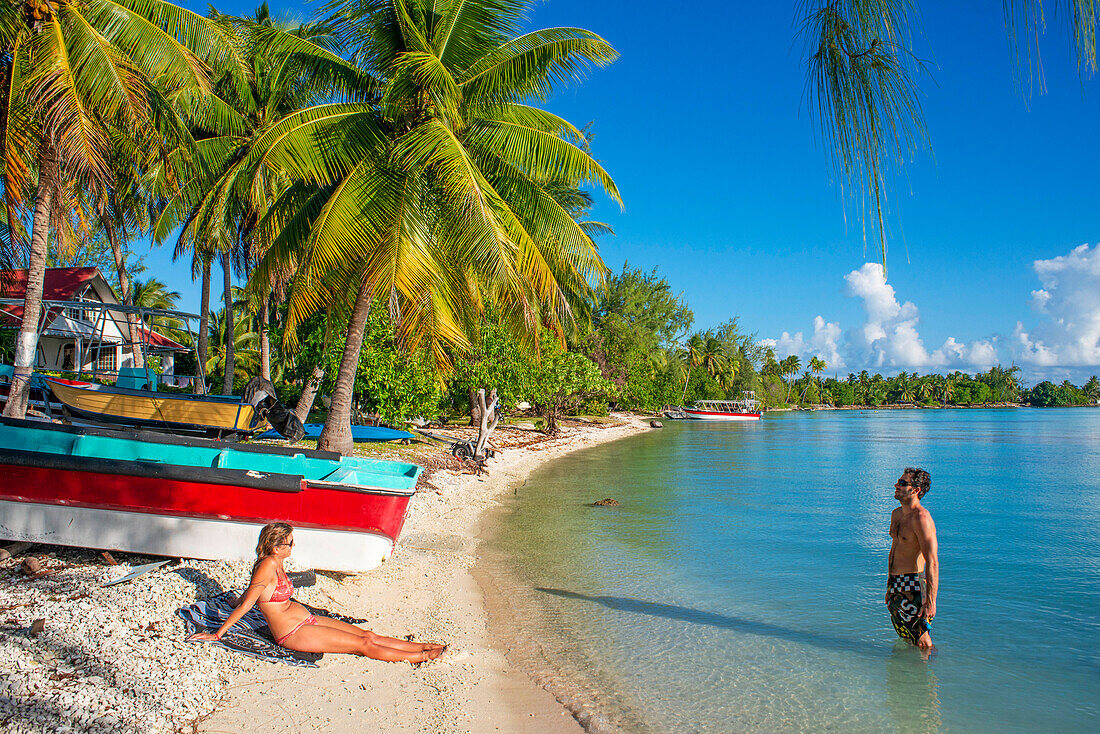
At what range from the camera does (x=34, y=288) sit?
30.2ft

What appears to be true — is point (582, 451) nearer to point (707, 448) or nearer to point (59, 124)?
point (707, 448)

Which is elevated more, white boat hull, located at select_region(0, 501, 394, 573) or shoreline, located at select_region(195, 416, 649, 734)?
white boat hull, located at select_region(0, 501, 394, 573)

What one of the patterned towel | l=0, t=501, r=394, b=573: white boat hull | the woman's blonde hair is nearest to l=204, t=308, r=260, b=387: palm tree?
l=0, t=501, r=394, b=573: white boat hull

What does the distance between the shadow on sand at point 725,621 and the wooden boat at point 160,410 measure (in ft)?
23.2

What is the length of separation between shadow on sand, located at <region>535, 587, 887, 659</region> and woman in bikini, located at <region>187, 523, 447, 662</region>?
10.6ft

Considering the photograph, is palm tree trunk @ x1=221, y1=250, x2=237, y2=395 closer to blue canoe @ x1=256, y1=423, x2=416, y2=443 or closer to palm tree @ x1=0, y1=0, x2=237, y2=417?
blue canoe @ x1=256, y1=423, x2=416, y2=443

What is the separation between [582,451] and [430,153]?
20468 mm

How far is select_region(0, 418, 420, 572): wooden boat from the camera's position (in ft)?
19.4

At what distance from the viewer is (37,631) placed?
4.49 meters

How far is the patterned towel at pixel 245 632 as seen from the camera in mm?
4680

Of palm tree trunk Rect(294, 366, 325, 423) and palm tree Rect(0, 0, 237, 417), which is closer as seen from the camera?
palm tree Rect(0, 0, 237, 417)

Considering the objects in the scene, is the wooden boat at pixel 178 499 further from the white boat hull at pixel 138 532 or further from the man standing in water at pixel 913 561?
the man standing in water at pixel 913 561

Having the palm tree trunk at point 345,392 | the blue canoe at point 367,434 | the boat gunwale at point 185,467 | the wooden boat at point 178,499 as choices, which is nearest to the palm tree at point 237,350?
the blue canoe at point 367,434

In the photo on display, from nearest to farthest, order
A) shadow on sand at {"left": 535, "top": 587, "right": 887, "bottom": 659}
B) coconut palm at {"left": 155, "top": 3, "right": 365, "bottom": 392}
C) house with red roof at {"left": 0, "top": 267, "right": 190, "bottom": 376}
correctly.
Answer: shadow on sand at {"left": 535, "top": 587, "right": 887, "bottom": 659} < coconut palm at {"left": 155, "top": 3, "right": 365, "bottom": 392} < house with red roof at {"left": 0, "top": 267, "right": 190, "bottom": 376}
